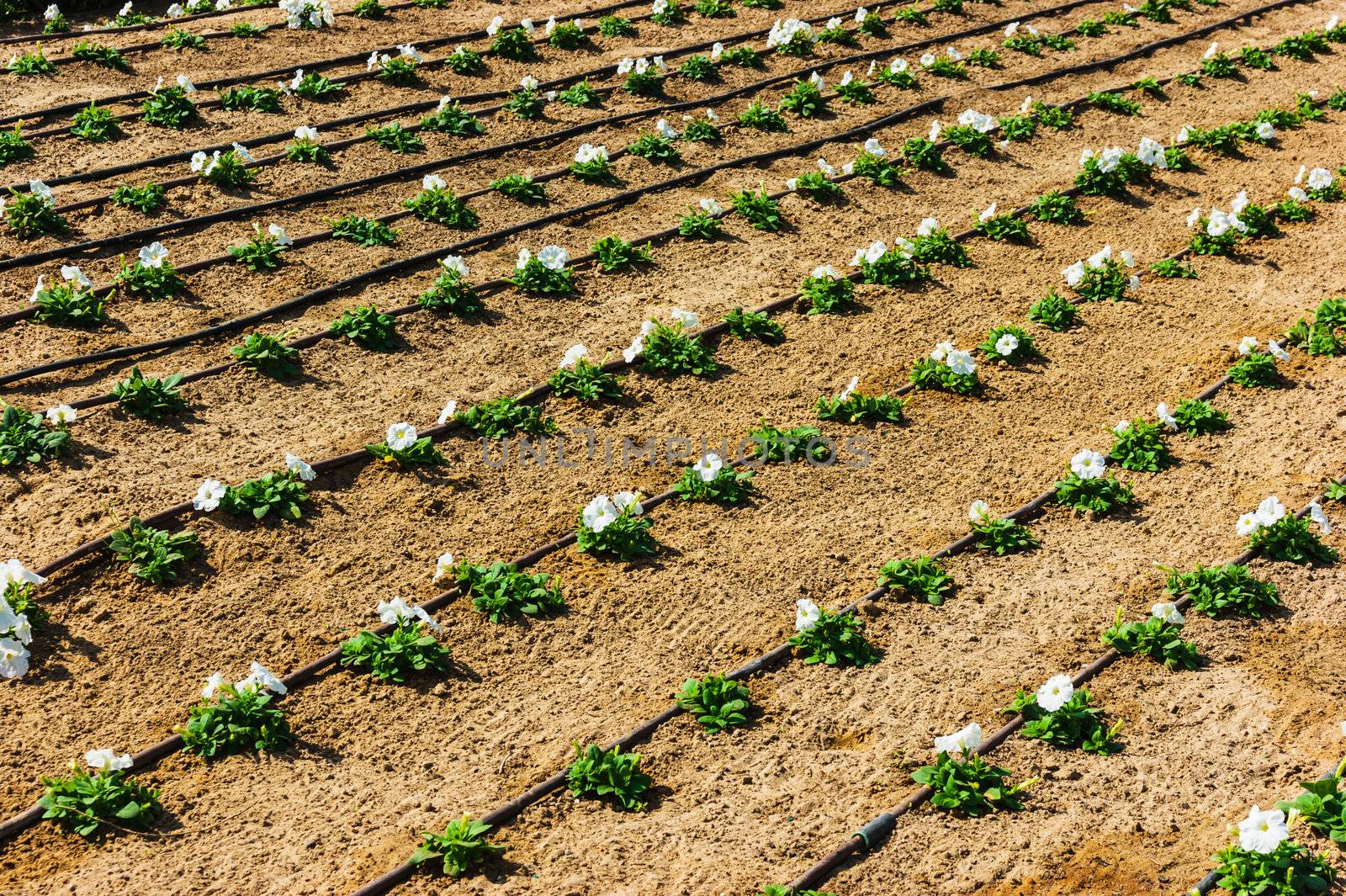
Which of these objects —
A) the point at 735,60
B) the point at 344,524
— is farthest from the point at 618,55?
the point at 344,524

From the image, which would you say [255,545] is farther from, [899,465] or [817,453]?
[899,465]

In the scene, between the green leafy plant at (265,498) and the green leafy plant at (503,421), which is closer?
the green leafy plant at (265,498)

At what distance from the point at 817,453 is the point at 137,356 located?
11.2ft

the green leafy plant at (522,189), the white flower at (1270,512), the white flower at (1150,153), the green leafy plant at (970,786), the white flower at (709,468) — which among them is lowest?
the green leafy plant at (970,786)

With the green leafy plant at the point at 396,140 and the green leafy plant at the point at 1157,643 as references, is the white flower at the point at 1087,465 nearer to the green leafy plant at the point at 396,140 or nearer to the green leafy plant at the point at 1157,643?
the green leafy plant at the point at 1157,643

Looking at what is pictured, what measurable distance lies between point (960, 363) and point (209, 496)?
3.68m

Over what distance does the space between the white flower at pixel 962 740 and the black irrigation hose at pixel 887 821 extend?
Result: 104mm

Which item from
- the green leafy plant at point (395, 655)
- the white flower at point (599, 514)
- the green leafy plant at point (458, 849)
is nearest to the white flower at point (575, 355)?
the white flower at point (599, 514)

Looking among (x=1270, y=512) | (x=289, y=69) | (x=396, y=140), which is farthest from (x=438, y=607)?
(x=289, y=69)

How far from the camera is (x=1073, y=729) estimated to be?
4.30 metres

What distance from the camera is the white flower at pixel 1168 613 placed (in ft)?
15.3

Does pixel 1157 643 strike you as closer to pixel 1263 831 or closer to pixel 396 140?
pixel 1263 831

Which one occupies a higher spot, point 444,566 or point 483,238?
point 483,238

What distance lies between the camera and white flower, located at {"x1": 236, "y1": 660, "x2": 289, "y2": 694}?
418 centimetres
